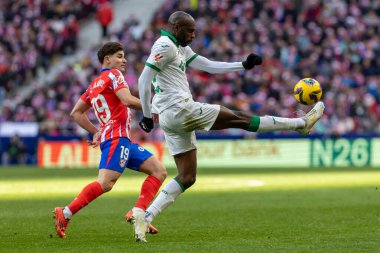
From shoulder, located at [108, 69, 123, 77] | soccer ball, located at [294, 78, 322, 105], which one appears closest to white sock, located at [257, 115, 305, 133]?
soccer ball, located at [294, 78, 322, 105]

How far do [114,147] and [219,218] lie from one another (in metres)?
2.87

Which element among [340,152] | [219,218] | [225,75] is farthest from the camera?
[225,75]

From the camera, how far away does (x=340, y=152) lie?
31047 millimetres

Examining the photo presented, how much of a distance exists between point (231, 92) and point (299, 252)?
25.4 meters

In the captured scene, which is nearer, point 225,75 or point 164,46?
point 164,46

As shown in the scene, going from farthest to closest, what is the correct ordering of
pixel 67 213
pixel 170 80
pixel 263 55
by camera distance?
pixel 263 55 < pixel 67 213 < pixel 170 80

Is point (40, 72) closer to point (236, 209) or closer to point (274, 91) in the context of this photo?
point (274, 91)

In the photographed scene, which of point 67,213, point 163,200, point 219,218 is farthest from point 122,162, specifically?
point 219,218

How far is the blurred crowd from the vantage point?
3309 cm

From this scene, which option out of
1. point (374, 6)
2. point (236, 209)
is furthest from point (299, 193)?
point (374, 6)

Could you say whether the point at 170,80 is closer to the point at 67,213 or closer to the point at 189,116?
the point at 189,116

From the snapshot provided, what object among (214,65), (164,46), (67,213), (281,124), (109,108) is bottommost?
(67,213)

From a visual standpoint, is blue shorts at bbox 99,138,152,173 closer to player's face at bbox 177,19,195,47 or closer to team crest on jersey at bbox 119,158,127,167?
team crest on jersey at bbox 119,158,127,167

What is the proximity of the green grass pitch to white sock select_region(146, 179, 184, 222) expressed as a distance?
294 millimetres
